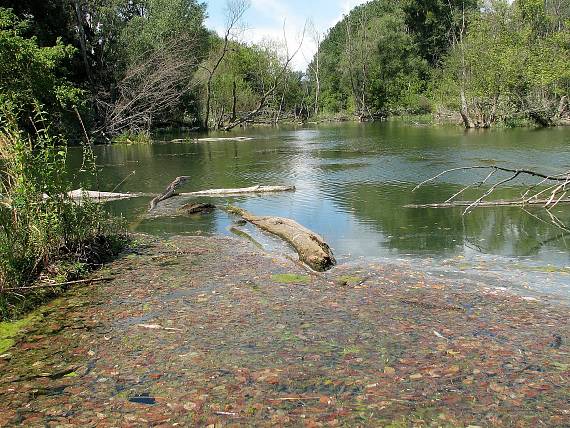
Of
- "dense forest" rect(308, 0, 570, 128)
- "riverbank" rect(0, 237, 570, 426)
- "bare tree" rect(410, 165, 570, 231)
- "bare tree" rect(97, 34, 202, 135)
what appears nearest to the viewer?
"riverbank" rect(0, 237, 570, 426)

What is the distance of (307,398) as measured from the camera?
445 cm

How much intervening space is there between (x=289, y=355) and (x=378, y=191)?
12.2 metres

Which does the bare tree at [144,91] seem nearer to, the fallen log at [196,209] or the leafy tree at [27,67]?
the leafy tree at [27,67]

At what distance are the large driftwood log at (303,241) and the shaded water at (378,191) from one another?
69 centimetres

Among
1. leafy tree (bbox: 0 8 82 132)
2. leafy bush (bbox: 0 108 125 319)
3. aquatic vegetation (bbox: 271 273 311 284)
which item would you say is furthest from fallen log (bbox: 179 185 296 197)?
aquatic vegetation (bbox: 271 273 311 284)

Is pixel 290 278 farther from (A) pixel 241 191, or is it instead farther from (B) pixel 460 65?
(B) pixel 460 65

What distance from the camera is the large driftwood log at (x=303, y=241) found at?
28.1 ft

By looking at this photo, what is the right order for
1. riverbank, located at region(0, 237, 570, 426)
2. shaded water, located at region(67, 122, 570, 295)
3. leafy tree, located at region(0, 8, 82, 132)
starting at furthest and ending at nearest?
1. leafy tree, located at region(0, 8, 82, 132)
2. shaded water, located at region(67, 122, 570, 295)
3. riverbank, located at region(0, 237, 570, 426)

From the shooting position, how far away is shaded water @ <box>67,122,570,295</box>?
32.8 feet

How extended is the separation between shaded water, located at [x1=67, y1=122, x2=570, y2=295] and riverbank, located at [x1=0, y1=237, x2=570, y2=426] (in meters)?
2.14

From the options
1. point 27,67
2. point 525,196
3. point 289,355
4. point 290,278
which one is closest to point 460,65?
point 525,196

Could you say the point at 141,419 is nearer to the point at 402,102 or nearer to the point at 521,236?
the point at 521,236

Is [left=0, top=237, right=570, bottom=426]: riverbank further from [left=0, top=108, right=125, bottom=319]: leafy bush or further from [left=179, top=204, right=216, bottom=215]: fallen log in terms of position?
[left=179, top=204, right=216, bottom=215]: fallen log

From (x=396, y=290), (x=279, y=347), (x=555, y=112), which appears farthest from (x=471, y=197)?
(x=555, y=112)
